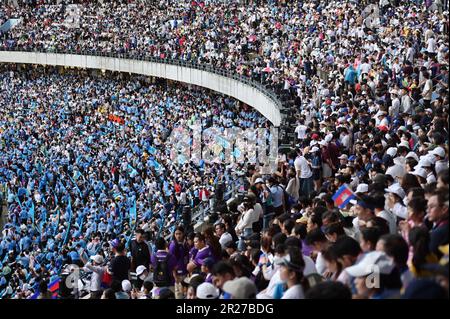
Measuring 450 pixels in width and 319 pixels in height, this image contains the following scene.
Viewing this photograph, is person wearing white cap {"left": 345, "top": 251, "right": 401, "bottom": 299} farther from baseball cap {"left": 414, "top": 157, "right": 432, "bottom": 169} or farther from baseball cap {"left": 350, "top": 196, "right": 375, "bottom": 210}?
baseball cap {"left": 414, "top": 157, "right": 432, "bottom": 169}

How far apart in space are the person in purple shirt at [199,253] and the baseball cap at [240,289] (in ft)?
7.64

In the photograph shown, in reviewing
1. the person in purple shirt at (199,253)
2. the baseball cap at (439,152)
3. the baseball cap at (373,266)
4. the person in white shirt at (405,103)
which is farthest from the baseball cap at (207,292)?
the person in white shirt at (405,103)

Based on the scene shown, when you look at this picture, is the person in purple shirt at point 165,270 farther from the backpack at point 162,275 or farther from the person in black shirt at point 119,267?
the person in black shirt at point 119,267

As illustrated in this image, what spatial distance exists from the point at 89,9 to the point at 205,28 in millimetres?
14101

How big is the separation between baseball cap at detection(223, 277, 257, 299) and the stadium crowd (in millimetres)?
16

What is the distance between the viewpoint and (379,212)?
258 inches

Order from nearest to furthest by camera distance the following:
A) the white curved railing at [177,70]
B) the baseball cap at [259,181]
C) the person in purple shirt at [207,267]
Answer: the person in purple shirt at [207,267]
the baseball cap at [259,181]
the white curved railing at [177,70]

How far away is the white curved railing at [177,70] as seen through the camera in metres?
24.1

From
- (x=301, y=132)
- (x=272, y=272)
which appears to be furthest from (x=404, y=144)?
(x=301, y=132)

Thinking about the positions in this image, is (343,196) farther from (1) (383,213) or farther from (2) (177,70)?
(2) (177,70)

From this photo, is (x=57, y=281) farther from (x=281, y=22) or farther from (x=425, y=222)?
(x=281, y=22)

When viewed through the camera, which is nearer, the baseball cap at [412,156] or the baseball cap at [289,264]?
the baseball cap at [289,264]

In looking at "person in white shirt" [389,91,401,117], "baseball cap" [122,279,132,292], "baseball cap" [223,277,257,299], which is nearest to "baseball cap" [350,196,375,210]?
"baseball cap" [223,277,257,299]
